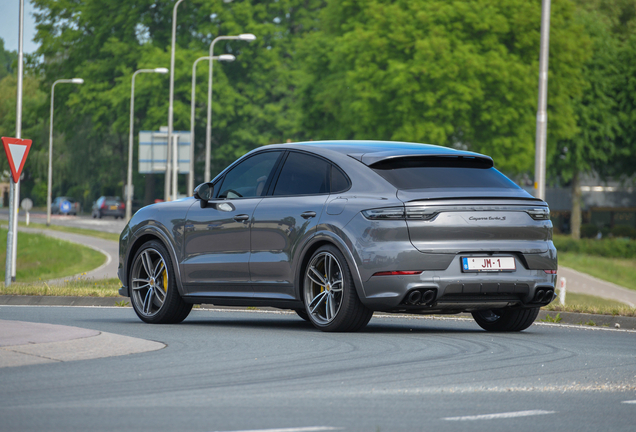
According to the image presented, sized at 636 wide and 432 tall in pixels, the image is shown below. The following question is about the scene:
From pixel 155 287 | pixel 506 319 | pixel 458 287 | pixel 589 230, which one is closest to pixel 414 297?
pixel 458 287

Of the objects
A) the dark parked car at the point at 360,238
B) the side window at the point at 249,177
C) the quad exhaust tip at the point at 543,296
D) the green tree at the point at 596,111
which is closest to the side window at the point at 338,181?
the dark parked car at the point at 360,238

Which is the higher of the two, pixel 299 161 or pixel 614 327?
pixel 299 161

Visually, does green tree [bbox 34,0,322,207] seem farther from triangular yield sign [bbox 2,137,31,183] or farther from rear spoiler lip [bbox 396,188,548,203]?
rear spoiler lip [bbox 396,188,548,203]

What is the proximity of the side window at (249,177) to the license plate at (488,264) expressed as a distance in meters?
2.30

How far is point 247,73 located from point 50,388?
57.1 m

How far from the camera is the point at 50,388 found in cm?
680

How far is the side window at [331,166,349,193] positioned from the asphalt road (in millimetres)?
1309

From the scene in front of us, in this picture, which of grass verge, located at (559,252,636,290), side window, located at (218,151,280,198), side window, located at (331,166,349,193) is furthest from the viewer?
grass verge, located at (559,252,636,290)

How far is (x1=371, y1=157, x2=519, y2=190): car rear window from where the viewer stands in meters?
9.80

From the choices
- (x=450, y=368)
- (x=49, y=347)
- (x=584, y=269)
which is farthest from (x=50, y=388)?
(x=584, y=269)

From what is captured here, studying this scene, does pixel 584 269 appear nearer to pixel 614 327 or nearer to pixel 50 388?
A: pixel 614 327

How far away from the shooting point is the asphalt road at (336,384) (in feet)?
19.0

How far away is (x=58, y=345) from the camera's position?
873 centimetres

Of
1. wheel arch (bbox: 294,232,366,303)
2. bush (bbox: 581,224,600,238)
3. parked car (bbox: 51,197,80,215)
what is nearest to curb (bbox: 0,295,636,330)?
wheel arch (bbox: 294,232,366,303)
